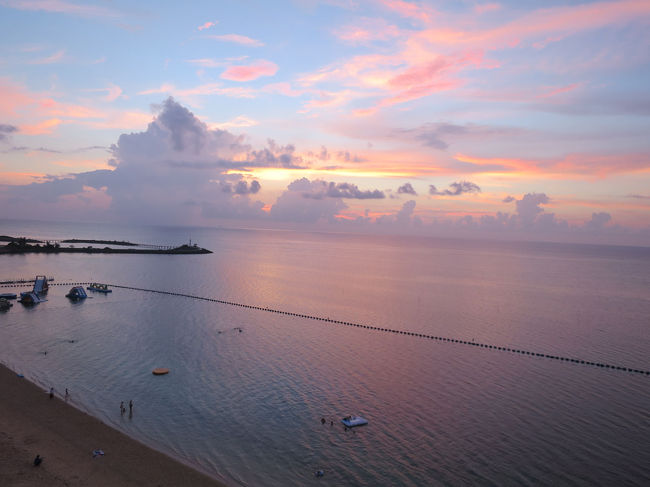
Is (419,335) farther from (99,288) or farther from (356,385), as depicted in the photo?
(99,288)

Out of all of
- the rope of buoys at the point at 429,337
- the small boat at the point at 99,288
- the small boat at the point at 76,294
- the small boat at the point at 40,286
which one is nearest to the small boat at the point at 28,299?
the small boat at the point at 76,294

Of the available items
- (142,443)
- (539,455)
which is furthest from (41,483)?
(539,455)

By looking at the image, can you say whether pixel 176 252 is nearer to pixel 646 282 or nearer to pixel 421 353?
pixel 421 353

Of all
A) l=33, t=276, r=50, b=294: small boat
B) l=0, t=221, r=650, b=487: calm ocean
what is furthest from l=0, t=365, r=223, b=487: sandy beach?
l=33, t=276, r=50, b=294: small boat

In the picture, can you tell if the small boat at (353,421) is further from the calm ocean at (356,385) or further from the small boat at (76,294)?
the small boat at (76,294)

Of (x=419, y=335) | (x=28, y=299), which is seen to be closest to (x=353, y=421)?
(x=419, y=335)

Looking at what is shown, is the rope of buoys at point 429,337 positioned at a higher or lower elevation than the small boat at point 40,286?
lower
